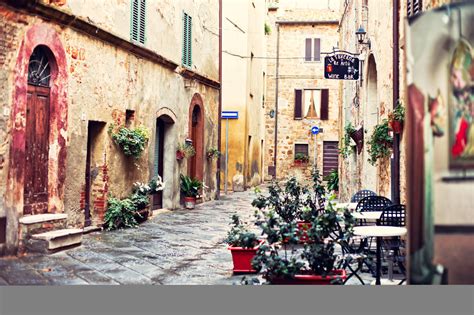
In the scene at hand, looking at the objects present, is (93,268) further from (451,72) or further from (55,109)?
(451,72)

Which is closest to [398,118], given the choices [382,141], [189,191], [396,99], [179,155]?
[396,99]

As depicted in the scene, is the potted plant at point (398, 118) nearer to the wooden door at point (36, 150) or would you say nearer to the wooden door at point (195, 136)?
the wooden door at point (36, 150)

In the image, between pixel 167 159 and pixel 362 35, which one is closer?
pixel 362 35

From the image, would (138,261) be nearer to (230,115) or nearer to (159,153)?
(159,153)

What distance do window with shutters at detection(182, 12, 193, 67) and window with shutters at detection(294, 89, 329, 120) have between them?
9.62 m

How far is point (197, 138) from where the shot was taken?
1366cm

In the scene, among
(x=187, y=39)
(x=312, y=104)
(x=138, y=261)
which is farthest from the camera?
(x=312, y=104)

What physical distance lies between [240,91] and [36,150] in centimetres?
1043

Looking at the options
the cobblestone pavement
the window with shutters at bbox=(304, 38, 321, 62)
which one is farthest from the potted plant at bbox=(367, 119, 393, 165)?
the window with shutters at bbox=(304, 38, 321, 62)

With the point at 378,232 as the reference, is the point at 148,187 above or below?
above

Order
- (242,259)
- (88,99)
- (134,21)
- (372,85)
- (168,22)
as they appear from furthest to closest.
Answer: (168,22), (372,85), (134,21), (88,99), (242,259)

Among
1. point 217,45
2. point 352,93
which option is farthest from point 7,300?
point 217,45

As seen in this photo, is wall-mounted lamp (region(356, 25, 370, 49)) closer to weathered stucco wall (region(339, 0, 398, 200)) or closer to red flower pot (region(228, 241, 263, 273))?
weathered stucco wall (region(339, 0, 398, 200))

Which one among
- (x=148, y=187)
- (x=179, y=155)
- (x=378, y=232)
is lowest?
(x=378, y=232)
